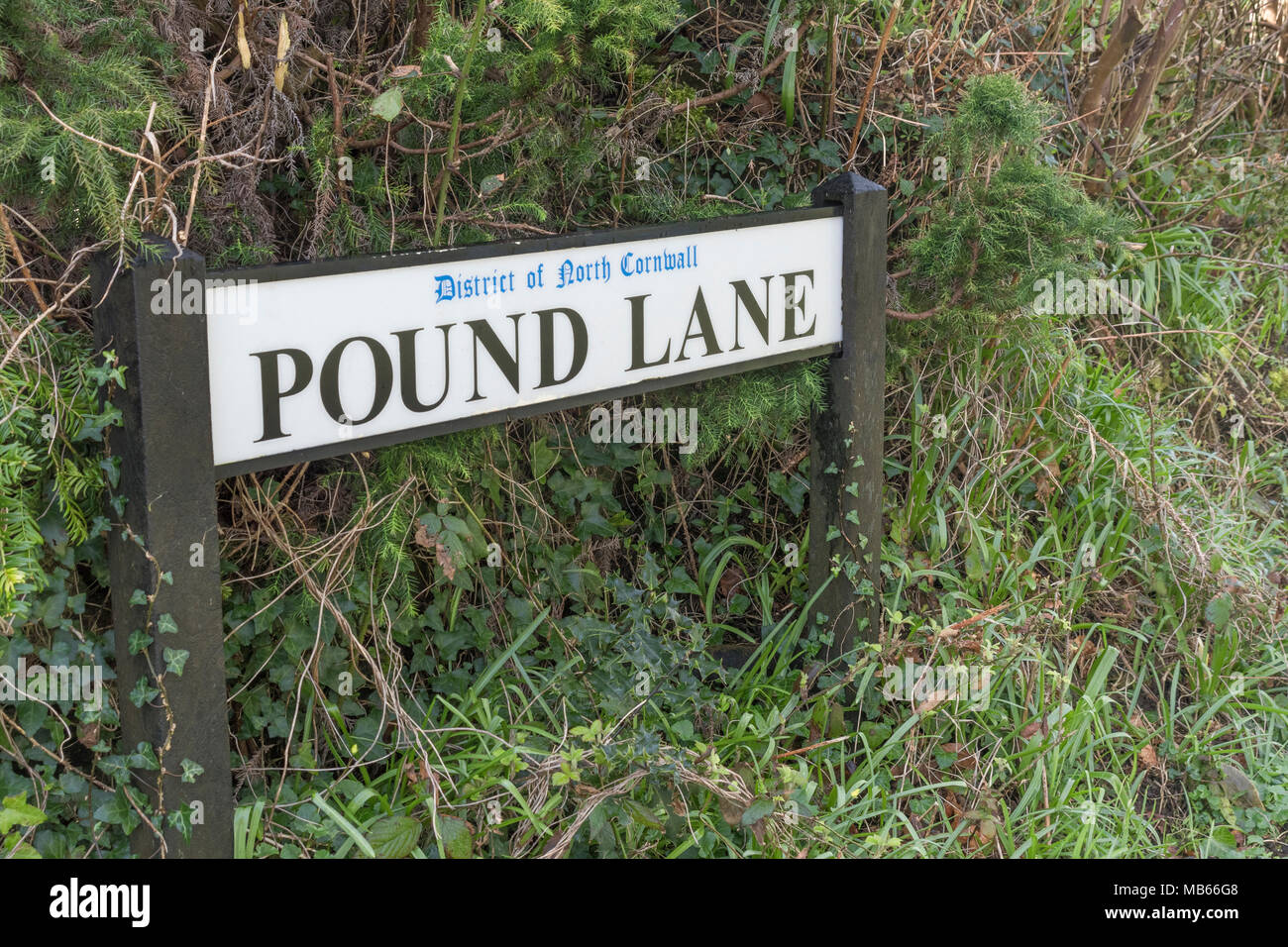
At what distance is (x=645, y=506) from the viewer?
11.5 feet

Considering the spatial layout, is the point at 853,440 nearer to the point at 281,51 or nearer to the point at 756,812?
the point at 756,812

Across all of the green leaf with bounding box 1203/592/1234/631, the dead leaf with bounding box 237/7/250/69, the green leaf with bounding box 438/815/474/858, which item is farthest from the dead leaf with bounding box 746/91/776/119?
the green leaf with bounding box 438/815/474/858

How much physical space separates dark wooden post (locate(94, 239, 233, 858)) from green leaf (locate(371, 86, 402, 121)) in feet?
2.11

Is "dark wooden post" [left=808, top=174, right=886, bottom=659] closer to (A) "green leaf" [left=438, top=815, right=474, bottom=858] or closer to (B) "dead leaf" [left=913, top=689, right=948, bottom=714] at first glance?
(B) "dead leaf" [left=913, top=689, right=948, bottom=714]

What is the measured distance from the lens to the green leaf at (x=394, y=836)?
8.20 feet

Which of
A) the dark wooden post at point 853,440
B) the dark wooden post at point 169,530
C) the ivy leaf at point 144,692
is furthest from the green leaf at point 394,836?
the dark wooden post at point 853,440

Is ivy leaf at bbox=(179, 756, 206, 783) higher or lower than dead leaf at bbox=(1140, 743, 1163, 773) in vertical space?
higher

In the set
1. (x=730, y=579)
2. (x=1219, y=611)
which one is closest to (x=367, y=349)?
(x=730, y=579)

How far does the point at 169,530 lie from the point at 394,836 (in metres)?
0.83

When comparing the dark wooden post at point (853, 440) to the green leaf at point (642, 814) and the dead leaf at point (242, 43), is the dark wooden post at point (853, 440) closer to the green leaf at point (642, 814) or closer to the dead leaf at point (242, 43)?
the green leaf at point (642, 814)

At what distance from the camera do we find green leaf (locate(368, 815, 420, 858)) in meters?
2.50

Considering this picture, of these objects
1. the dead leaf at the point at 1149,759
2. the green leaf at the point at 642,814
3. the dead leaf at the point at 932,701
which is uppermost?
the dead leaf at the point at 932,701

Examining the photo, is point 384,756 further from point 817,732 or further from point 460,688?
point 817,732

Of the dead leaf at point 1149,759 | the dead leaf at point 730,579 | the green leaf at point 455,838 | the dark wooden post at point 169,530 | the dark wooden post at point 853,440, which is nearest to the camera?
the dark wooden post at point 169,530
